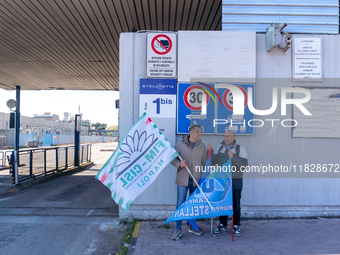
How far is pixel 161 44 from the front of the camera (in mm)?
5484

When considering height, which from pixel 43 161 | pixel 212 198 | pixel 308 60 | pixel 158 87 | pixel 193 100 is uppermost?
pixel 308 60

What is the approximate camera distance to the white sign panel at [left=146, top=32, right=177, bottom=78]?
5.46m

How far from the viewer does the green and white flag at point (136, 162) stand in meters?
4.36

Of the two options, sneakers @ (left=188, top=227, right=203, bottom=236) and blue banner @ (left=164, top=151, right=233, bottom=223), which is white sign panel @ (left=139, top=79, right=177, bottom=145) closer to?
blue banner @ (left=164, top=151, right=233, bottom=223)

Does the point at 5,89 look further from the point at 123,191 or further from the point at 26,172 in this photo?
the point at 123,191

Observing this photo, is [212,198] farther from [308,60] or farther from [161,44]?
[308,60]

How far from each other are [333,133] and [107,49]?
26.8 ft

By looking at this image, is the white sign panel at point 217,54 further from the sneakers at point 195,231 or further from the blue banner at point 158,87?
the sneakers at point 195,231

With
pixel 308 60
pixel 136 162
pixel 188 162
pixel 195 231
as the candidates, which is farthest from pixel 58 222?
pixel 308 60

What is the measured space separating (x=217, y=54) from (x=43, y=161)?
350 inches

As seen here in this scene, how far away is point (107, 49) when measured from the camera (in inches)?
386

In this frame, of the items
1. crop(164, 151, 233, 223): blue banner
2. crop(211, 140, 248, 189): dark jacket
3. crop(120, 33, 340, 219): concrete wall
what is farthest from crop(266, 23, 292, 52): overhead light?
crop(164, 151, 233, 223): blue banner

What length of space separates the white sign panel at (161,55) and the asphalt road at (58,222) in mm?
3380

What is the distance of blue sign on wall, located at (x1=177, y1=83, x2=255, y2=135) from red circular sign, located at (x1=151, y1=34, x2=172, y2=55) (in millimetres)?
842
